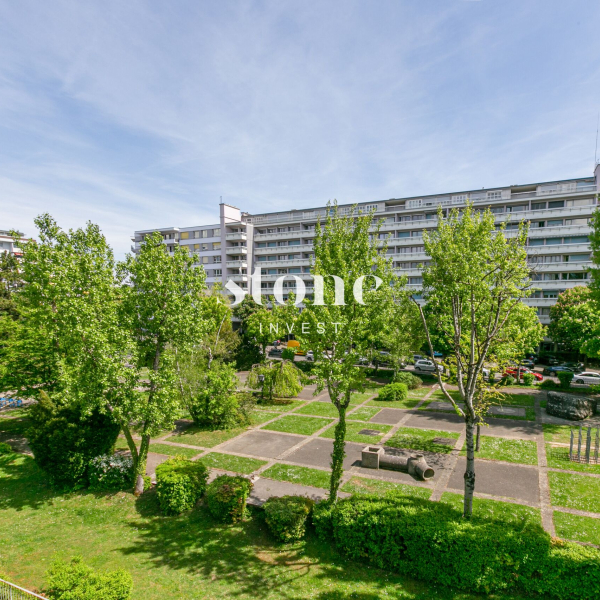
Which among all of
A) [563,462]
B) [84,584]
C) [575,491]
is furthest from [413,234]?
[84,584]

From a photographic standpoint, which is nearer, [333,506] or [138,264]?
[333,506]

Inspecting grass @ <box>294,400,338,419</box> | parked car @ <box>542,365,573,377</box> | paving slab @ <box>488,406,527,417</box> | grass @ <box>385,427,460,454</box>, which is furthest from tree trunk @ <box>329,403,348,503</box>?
parked car @ <box>542,365,573,377</box>

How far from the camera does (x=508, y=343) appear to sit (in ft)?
57.0

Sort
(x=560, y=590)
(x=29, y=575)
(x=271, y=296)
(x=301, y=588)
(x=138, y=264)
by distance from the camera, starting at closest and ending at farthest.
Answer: (x=560, y=590) → (x=301, y=588) → (x=29, y=575) → (x=138, y=264) → (x=271, y=296)

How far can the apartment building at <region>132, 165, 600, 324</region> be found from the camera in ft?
150

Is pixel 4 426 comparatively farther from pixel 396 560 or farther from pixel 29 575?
pixel 396 560

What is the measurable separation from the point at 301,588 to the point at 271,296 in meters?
54.2

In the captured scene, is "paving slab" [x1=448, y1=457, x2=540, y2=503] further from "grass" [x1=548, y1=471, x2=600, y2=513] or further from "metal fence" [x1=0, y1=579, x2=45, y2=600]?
"metal fence" [x1=0, y1=579, x2=45, y2=600]

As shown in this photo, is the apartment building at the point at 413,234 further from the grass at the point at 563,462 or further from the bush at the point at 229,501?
the bush at the point at 229,501

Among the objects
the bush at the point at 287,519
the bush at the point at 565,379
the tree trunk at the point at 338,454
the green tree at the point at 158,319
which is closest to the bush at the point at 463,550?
the bush at the point at 287,519

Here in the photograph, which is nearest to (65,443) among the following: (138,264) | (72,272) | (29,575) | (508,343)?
(29,575)

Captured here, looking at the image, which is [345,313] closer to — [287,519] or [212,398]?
[287,519]

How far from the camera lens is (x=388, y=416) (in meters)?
24.6

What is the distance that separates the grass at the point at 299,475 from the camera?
1498 cm
